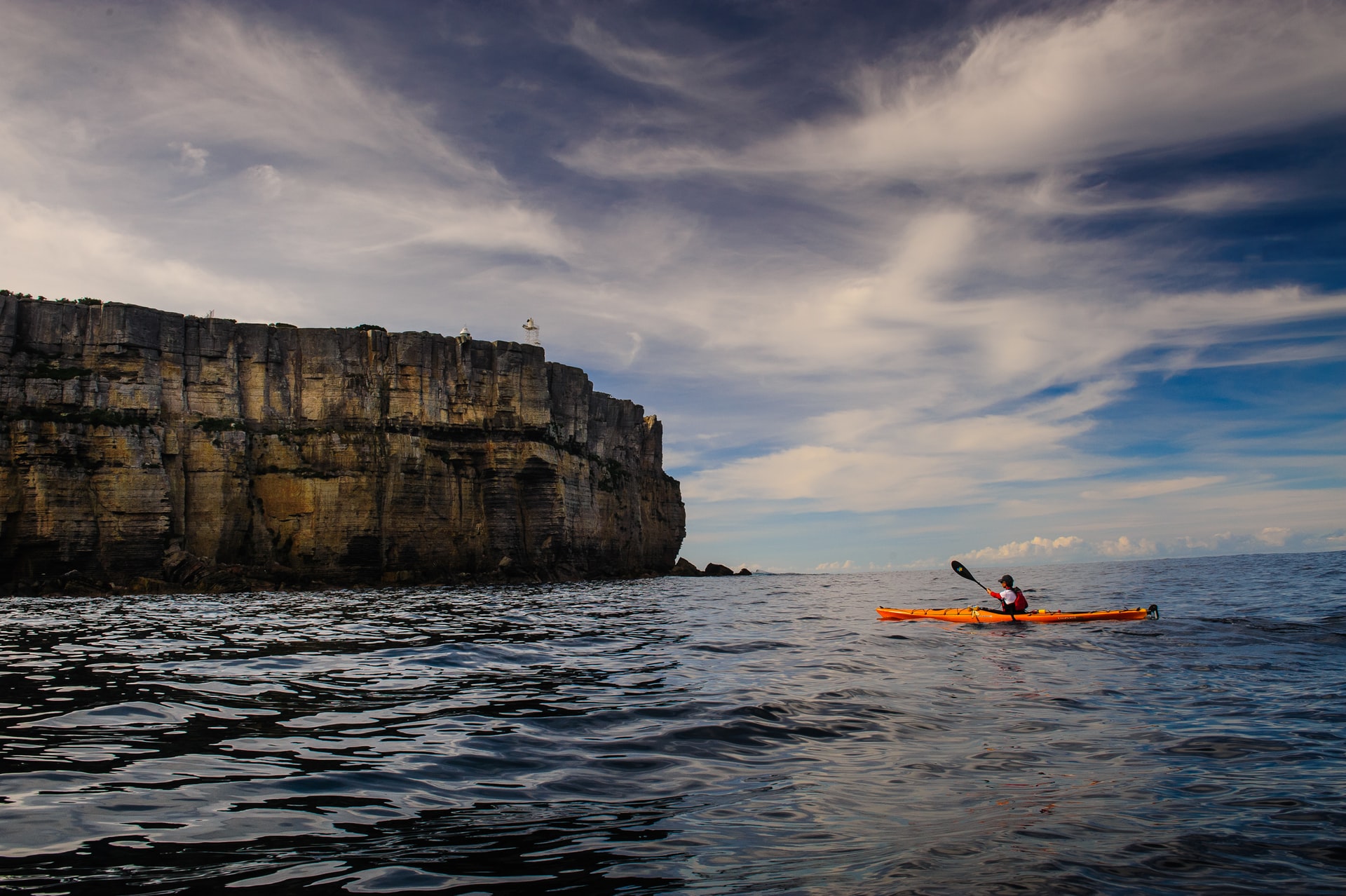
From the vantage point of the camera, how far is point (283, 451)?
A: 2037 inches

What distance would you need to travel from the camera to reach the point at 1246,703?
912 cm

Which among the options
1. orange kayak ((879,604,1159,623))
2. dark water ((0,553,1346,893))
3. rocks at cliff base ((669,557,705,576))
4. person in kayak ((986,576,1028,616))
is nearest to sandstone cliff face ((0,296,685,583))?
rocks at cliff base ((669,557,705,576))

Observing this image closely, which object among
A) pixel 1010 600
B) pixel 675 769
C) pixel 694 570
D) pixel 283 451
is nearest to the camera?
pixel 675 769

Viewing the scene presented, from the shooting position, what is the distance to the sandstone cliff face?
144 feet

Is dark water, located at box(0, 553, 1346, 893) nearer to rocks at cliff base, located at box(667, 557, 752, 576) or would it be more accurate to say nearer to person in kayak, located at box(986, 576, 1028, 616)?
person in kayak, located at box(986, 576, 1028, 616)

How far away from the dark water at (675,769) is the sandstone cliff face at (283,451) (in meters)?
35.3

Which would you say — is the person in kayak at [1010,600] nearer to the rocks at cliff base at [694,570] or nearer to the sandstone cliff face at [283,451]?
the sandstone cliff face at [283,451]

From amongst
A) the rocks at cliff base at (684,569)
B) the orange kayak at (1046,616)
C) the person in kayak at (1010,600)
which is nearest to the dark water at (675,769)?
the orange kayak at (1046,616)

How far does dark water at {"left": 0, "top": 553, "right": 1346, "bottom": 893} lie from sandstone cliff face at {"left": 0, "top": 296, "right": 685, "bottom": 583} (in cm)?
3531

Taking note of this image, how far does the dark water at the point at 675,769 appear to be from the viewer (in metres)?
4.41

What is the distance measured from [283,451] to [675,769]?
167ft

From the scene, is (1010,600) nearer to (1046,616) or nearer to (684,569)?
(1046,616)

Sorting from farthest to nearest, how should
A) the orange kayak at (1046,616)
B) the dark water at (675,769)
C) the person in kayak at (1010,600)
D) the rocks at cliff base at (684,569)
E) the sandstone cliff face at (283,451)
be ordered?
the rocks at cliff base at (684,569)
the sandstone cliff face at (283,451)
the person in kayak at (1010,600)
the orange kayak at (1046,616)
the dark water at (675,769)

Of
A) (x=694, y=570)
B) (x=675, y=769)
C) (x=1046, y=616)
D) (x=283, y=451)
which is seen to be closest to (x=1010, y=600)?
(x=1046, y=616)
